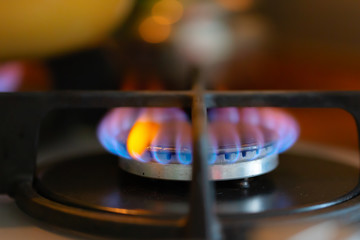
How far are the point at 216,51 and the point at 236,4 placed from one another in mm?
118

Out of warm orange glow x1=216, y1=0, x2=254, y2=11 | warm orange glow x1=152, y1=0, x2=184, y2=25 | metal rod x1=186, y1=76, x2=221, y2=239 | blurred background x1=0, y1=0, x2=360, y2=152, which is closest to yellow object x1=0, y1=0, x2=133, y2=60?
blurred background x1=0, y1=0, x2=360, y2=152

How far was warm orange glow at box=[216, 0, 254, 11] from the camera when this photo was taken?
1.00m

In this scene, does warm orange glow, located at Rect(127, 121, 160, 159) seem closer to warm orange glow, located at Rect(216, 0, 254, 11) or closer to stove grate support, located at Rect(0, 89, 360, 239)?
stove grate support, located at Rect(0, 89, 360, 239)

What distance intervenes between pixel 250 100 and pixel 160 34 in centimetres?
46

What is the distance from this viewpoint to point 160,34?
961 millimetres

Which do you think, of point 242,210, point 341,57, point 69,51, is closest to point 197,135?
point 242,210

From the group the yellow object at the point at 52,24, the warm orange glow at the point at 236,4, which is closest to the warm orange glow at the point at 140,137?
the yellow object at the point at 52,24

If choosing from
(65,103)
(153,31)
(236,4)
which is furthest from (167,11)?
(65,103)

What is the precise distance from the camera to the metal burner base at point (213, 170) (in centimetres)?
49

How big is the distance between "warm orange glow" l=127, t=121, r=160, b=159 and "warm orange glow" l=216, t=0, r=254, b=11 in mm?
486

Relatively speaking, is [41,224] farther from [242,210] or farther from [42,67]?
[42,67]

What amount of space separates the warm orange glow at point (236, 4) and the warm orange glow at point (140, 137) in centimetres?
49

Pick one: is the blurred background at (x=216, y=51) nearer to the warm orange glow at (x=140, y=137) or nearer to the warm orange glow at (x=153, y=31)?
the warm orange glow at (x=153, y=31)

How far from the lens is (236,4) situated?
1.01m
